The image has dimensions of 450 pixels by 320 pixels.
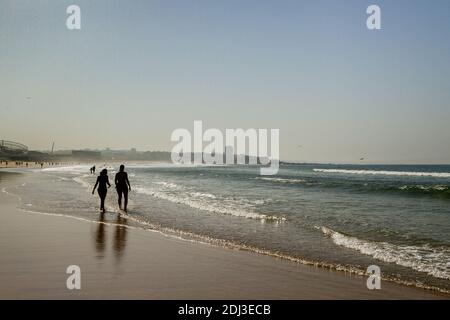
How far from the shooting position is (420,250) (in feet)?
30.8

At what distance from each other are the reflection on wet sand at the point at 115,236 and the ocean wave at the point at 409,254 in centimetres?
532

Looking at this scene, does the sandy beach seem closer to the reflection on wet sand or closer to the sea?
the reflection on wet sand

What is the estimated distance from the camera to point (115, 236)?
10.3 meters

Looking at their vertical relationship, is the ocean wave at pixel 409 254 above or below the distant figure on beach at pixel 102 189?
below

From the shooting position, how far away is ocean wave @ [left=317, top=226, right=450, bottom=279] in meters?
7.84

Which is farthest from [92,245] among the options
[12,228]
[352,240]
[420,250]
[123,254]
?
[420,250]

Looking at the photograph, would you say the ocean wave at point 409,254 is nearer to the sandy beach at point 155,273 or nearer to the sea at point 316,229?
the sea at point 316,229

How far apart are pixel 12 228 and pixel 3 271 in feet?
15.2

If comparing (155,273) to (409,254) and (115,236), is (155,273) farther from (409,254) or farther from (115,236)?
(409,254)

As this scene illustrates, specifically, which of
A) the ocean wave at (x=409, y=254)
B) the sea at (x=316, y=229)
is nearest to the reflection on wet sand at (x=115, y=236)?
the sea at (x=316, y=229)

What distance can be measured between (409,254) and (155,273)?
571 centimetres

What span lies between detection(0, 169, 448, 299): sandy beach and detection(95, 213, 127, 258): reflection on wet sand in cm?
2

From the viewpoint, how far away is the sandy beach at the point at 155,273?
589 centimetres

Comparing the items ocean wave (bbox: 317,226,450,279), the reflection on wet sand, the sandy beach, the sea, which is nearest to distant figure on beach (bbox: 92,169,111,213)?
the sea
